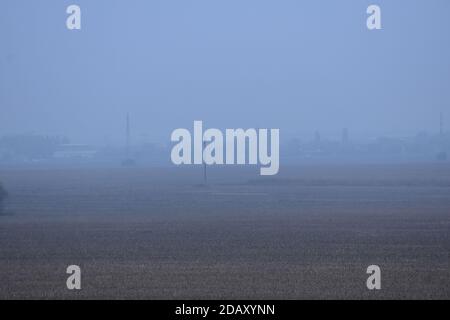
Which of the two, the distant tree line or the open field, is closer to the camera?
the open field

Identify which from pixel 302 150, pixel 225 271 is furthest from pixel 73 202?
pixel 302 150

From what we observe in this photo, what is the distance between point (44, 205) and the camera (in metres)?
47.5

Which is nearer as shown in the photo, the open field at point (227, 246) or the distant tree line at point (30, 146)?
the open field at point (227, 246)

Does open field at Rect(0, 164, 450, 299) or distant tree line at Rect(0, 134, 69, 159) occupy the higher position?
distant tree line at Rect(0, 134, 69, 159)

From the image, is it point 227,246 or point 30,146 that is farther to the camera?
point 30,146

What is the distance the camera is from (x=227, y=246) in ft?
90.0

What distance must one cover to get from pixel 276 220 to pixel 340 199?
15.8m

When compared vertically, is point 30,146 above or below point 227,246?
above

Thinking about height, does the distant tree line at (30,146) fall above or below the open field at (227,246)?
above

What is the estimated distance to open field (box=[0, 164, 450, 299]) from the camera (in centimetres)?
1922

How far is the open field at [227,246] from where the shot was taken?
19219 millimetres
